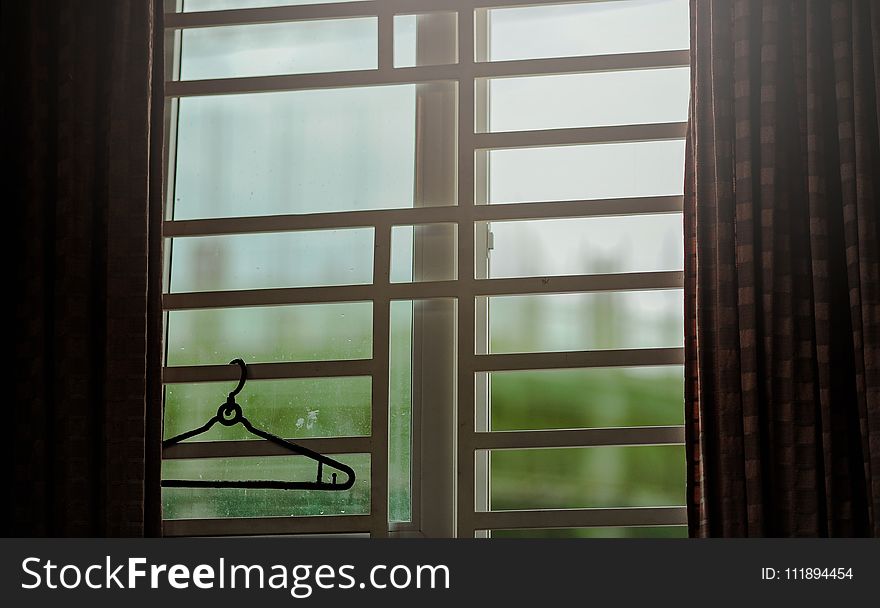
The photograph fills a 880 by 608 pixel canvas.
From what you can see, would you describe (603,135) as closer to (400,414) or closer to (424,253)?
(424,253)

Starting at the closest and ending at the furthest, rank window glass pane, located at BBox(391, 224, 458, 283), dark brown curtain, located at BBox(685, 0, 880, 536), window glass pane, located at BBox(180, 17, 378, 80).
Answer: dark brown curtain, located at BBox(685, 0, 880, 536), window glass pane, located at BBox(391, 224, 458, 283), window glass pane, located at BBox(180, 17, 378, 80)

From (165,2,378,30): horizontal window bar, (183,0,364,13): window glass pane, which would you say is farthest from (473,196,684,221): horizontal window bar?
(183,0,364,13): window glass pane

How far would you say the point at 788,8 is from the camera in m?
1.82

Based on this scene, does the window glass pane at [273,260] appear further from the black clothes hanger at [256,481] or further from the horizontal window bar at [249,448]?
the horizontal window bar at [249,448]

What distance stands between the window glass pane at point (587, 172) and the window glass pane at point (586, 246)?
0.06 m

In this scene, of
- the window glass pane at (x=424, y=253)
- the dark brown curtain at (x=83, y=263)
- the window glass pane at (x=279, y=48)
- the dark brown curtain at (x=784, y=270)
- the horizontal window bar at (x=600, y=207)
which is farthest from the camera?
the window glass pane at (x=279, y=48)

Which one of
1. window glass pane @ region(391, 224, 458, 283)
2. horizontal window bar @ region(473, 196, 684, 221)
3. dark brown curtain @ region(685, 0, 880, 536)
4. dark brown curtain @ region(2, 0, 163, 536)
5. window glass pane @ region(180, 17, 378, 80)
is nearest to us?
dark brown curtain @ region(685, 0, 880, 536)

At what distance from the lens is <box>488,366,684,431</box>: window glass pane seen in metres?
1.96

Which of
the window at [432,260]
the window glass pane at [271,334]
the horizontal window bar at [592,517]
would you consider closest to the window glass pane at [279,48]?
the window at [432,260]

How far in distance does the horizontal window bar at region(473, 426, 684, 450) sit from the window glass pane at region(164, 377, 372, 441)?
336 millimetres

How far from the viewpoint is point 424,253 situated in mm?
2027

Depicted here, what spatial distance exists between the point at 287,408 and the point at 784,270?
1019mm

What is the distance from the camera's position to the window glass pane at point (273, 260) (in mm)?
Answer: 2039

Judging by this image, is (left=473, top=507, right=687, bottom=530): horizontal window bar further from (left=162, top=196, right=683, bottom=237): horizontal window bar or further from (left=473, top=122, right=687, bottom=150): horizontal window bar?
(left=473, top=122, right=687, bottom=150): horizontal window bar
